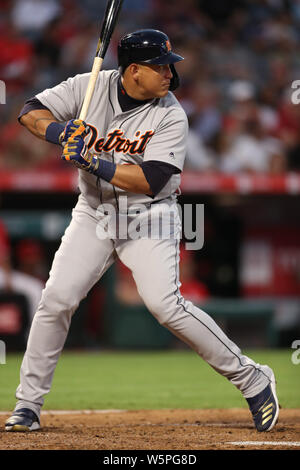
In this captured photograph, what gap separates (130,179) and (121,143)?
291 mm

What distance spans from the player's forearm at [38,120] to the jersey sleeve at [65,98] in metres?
0.05

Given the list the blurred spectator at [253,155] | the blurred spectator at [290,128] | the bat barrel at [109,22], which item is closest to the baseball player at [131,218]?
the bat barrel at [109,22]

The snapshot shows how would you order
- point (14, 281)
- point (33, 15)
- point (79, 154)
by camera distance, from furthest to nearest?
1. point (33, 15)
2. point (14, 281)
3. point (79, 154)

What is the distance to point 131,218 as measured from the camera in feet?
12.0

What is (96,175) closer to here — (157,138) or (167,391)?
(157,138)

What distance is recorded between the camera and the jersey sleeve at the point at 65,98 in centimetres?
365

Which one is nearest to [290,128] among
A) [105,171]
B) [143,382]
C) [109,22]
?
[143,382]

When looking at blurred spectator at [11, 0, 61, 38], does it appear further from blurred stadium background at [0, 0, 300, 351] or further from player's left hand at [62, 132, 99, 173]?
player's left hand at [62, 132, 99, 173]

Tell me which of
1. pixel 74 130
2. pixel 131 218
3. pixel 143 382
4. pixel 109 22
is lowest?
pixel 143 382

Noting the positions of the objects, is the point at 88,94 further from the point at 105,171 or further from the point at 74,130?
the point at 105,171

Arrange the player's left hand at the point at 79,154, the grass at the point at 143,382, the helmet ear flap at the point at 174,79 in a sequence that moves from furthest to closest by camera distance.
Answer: the grass at the point at 143,382 < the helmet ear flap at the point at 174,79 < the player's left hand at the point at 79,154

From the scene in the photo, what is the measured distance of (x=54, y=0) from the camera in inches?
409

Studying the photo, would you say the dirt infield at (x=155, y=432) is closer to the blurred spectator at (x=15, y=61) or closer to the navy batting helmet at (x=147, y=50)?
the navy batting helmet at (x=147, y=50)

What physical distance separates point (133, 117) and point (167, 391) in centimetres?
225
